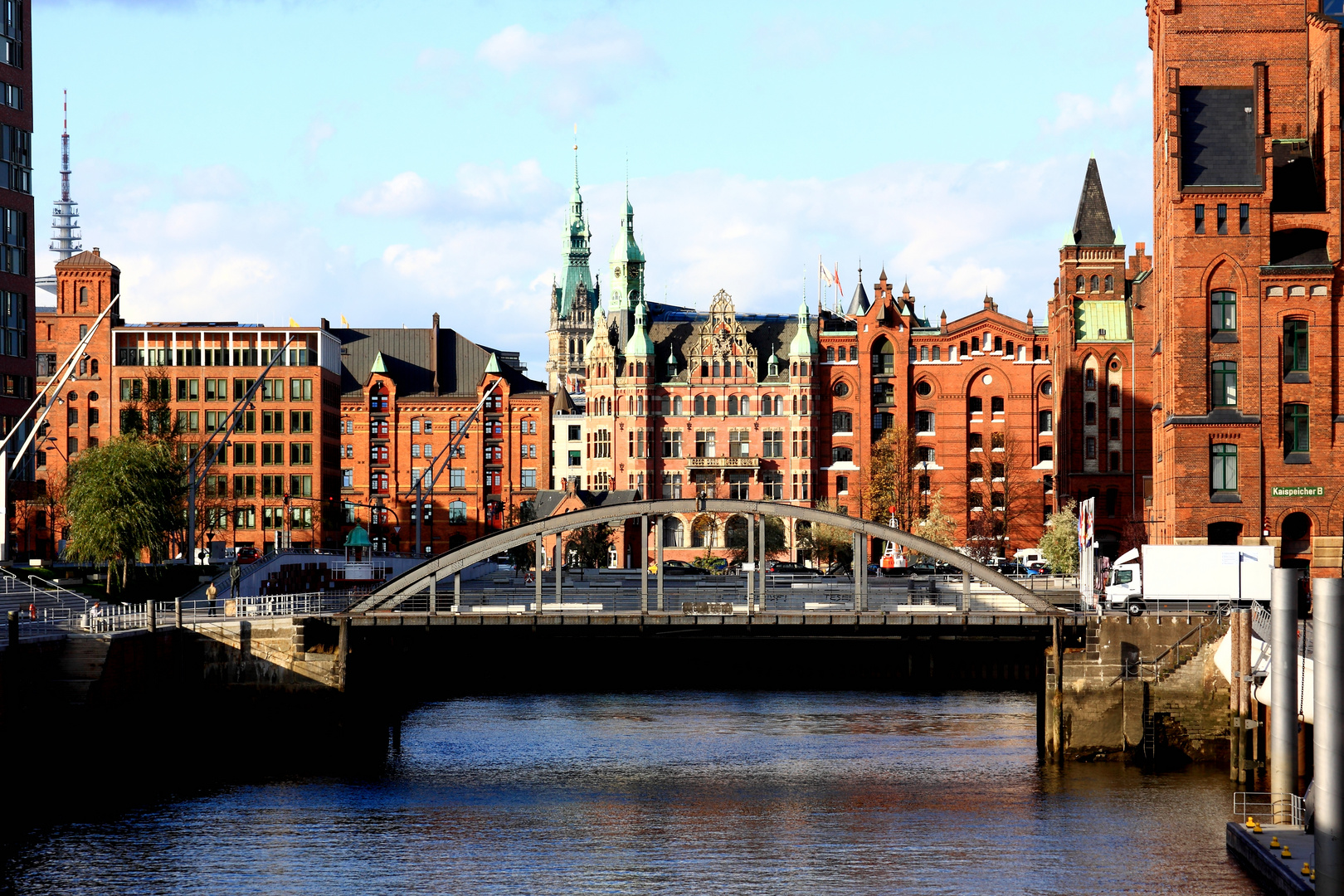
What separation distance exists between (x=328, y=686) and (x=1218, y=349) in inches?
1872

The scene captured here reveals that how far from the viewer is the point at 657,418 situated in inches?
7072

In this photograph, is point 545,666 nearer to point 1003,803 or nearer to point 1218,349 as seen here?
point 1218,349

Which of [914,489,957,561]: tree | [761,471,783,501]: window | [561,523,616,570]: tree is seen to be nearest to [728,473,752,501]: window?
[761,471,783,501]: window

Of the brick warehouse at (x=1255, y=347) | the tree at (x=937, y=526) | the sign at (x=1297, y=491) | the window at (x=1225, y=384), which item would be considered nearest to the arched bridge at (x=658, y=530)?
the brick warehouse at (x=1255, y=347)

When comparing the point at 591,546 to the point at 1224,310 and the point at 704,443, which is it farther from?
the point at 1224,310

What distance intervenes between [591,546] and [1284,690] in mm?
112680

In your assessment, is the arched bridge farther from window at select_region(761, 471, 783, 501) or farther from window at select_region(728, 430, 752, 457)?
window at select_region(728, 430, 752, 457)

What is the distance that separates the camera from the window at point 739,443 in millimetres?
178375

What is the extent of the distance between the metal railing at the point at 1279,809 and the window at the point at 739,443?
4781 inches

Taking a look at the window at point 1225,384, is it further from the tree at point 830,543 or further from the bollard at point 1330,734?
the tree at point 830,543

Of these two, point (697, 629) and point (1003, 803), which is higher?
point (697, 629)

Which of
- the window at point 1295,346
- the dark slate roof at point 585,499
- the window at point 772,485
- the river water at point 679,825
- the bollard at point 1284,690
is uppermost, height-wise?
the window at point 1295,346

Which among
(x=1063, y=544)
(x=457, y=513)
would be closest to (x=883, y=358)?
(x=457, y=513)

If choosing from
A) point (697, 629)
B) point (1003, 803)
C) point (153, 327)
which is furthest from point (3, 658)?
point (153, 327)
